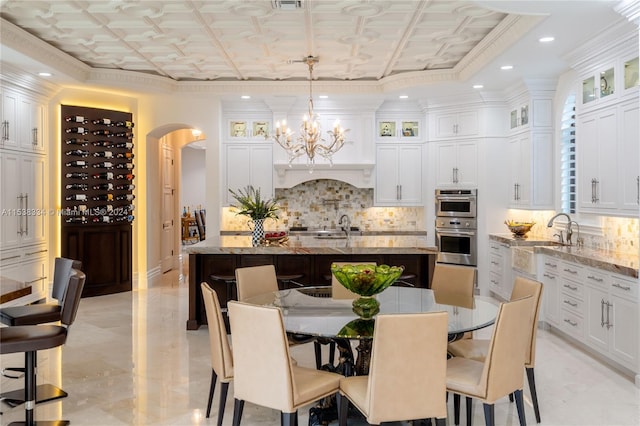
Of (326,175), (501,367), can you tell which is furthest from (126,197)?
(501,367)

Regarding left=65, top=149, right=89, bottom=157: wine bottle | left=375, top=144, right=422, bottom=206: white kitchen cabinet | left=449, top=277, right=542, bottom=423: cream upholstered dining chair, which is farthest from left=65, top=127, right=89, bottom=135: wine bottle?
left=449, top=277, right=542, bottom=423: cream upholstered dining chair

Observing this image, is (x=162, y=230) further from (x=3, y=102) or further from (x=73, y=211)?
(x=3, y=102)

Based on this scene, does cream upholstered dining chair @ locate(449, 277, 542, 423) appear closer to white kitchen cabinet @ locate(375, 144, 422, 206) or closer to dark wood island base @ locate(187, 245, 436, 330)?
dark wood island base @ locate(187, 245, 436, 330)

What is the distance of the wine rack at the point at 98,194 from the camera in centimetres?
721

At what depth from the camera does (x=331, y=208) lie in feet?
28.3

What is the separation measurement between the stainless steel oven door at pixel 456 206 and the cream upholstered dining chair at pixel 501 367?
4.85 meters

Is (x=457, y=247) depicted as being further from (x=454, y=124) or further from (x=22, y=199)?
(x=22, y=199)

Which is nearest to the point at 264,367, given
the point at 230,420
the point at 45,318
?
the point at 230,420

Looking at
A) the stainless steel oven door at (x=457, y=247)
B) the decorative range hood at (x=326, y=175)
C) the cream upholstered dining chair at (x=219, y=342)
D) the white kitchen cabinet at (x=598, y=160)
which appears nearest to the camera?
the cream upholstered dining chair at (x=219, y=342)

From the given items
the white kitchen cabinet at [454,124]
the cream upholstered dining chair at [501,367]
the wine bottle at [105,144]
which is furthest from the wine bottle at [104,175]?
the cream upholstered dining chair at [501,367]

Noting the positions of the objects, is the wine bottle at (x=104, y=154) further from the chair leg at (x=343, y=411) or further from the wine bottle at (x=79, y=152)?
the chair leg at (x=343, y=411)

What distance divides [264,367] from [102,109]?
6136mm

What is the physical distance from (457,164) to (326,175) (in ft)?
6.56

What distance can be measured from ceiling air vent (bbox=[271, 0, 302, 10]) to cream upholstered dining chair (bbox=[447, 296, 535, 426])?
126 inches
